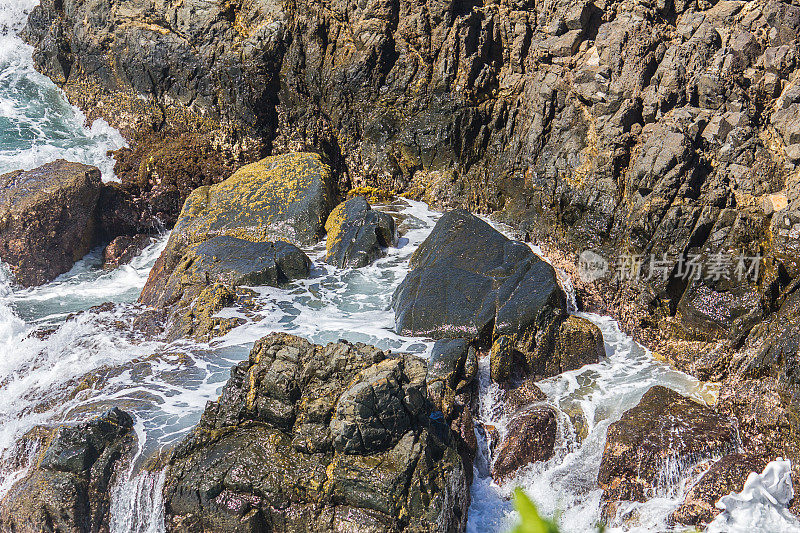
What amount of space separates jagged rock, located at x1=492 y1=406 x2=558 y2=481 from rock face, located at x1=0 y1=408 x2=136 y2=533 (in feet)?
14.7

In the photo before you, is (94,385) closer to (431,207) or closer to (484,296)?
(484,296)

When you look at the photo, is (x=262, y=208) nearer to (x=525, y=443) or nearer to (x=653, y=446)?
(x=525, y=443)

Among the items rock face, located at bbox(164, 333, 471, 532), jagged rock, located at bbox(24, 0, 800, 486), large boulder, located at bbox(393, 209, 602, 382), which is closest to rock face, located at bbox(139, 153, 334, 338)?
jagged rock, located at bbox(24, 0, 800, 486)

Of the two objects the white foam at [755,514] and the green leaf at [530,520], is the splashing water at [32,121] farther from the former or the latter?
the green leaf at [530,520]

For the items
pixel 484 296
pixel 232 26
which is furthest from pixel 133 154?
pixel 484 296

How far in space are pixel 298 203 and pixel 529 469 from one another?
298 inches

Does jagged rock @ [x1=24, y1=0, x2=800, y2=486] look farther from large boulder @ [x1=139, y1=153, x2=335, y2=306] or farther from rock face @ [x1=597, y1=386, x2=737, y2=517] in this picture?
large boulder @ [x1=139, y1=153, x2=335, y2=306]

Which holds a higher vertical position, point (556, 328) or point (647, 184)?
point (647, 184)

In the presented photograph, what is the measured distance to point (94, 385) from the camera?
9.10 m

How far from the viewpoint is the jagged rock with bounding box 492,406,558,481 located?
826 cm

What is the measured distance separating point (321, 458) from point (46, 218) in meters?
9.32

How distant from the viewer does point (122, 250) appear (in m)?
14.5

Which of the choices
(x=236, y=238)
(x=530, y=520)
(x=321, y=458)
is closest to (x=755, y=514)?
(x=321, y=458)

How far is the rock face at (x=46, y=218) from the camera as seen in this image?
43.2 ft
